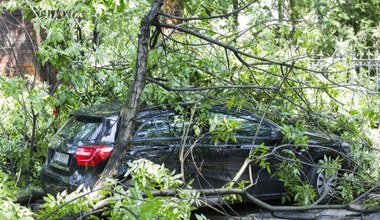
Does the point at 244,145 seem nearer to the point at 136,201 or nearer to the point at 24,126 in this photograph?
the point at 24,126

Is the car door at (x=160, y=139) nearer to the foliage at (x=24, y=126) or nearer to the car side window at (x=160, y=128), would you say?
the car side window at (x=160, y=128)

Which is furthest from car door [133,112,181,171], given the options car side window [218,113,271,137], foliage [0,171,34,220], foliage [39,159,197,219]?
foliage [0,171,34,220]

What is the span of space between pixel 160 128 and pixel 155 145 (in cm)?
21

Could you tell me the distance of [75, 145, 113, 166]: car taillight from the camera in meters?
6.34

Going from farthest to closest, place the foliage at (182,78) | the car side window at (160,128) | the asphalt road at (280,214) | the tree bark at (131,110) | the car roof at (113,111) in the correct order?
the asphalt road at (280,214) < the car side window at (160,128) < the car roof at (113,111) < the foliage at (182,78) < the tree bark at (131,110)

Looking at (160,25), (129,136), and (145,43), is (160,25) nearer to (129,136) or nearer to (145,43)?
(145,43)

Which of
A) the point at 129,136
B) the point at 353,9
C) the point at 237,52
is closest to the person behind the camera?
→ the point at 129,136

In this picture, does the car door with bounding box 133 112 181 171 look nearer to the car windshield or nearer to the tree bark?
the car windshield

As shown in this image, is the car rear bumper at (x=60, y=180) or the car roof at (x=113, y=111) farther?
the car roof at (x=113, y=111)

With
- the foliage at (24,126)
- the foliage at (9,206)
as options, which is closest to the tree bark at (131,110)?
the foliage at (9,206)

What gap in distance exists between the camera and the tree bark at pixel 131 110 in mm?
4145

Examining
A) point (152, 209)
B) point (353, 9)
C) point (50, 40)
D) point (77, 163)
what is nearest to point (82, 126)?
point (77, 163)

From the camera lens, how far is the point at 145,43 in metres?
4.22

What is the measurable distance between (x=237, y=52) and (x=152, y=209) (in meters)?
→ 1.71
